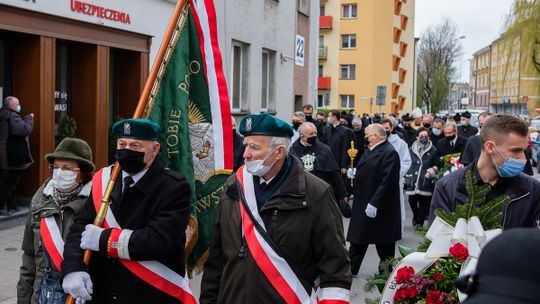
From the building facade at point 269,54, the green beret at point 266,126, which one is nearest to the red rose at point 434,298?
the green beret at point 266,126

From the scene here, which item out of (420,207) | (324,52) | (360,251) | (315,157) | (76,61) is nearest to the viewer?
(360,251)

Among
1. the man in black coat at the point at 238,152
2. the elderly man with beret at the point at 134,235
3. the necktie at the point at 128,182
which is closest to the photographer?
the elderly man with beret at the point at 134,235

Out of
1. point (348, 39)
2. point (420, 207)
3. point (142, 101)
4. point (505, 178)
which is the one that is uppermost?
point (348, 39)

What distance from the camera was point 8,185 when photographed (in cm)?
1024

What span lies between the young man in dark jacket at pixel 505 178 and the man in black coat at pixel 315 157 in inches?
196

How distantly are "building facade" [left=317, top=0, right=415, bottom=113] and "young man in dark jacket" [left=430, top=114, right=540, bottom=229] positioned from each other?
49.6 m

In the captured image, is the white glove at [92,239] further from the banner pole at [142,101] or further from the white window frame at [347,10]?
the white window frame at [347,10]

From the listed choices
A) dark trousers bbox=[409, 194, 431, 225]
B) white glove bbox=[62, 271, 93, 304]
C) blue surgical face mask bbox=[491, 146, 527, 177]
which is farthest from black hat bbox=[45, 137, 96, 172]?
dark trousers bbox=[409, 194, 431, 225]

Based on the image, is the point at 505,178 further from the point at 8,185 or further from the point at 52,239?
the point at 8,185

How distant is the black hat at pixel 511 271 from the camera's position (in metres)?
1.35

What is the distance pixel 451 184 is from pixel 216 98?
1807 millimetres

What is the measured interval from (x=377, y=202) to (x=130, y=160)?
4604mm

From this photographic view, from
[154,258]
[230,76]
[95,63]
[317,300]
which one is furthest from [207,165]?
[230,76]

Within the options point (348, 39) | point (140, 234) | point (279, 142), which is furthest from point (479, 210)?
point (348, 39)
